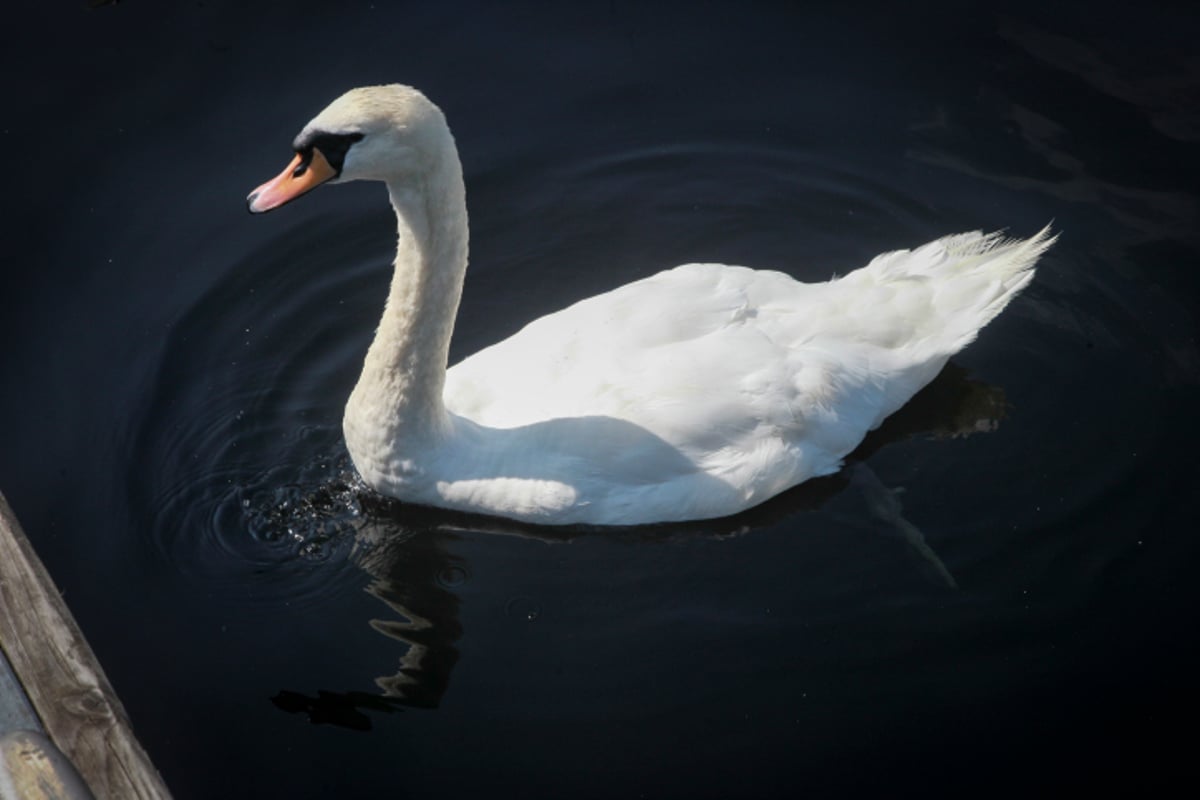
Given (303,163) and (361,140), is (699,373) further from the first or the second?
(303,163)

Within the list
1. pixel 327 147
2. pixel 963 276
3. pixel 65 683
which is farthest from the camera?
pixel 963 276

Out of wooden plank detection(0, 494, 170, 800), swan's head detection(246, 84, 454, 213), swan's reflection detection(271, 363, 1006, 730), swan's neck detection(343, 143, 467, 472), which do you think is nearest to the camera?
wooden plank detection(0, 494, 170, 800)

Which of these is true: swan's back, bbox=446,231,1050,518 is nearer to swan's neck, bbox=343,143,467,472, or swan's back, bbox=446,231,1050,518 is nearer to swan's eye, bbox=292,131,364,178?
swan's neck, bbox=343,143,467,472

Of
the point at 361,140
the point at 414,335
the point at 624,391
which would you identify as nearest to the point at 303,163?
the point at 361,140

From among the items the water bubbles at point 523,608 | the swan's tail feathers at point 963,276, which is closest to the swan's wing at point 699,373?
the swan's tail feathers at point 963,276

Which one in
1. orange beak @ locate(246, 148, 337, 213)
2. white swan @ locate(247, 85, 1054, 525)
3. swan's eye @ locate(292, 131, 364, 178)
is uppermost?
swan's eye @ locate(292, 131, 364, 178)

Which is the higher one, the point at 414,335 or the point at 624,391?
the point at 414,335

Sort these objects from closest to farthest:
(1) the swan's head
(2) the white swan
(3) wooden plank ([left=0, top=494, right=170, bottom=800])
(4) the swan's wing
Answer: (3) wooden plank ([left=0, top=494, right=170, bottom=800]), (1) the swan's head, (2) the white swan, (4) the swan's wing

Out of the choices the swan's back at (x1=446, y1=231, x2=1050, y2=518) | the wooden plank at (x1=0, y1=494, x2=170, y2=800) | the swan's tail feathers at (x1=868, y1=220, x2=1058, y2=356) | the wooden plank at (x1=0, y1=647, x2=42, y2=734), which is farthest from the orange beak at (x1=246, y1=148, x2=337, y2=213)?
the swan's tail feathers at (x1=868, y1=220, x2=1058, y2=356)

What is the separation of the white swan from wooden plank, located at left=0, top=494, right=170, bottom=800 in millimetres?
2049

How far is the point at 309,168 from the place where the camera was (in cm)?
619

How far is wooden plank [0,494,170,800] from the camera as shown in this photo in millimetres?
4969

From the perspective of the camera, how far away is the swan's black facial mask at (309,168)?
6133mm

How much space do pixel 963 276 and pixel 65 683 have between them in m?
5.19
